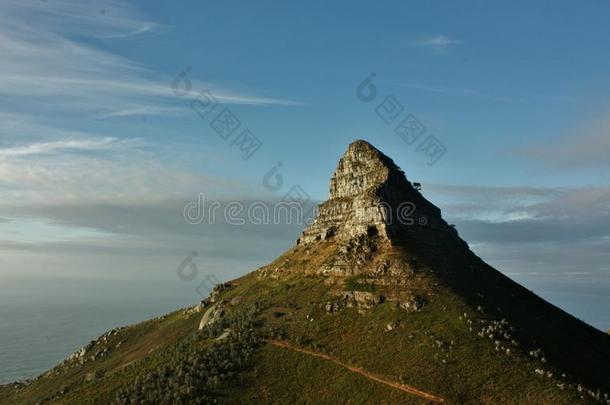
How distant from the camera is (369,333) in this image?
301 feet

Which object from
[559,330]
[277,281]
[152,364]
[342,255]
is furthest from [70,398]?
[559,330]

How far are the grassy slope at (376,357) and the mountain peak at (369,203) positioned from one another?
15.0m

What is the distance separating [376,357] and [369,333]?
7.77 metres

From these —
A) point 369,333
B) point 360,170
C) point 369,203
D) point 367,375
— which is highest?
point 360,170

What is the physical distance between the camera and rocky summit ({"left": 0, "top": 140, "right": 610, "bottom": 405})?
7669cm

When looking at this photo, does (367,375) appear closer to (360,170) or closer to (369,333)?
(369,333)

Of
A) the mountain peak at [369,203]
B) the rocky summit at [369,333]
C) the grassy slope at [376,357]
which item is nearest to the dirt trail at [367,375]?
the rocky summit at [369,333]

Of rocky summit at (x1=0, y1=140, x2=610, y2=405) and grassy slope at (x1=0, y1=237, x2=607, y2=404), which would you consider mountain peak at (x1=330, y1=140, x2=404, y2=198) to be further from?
grassy slope at (x1=0, y1=237, x2=607, y2=404)

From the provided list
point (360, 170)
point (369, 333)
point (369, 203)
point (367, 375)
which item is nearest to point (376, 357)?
point (367, 375)

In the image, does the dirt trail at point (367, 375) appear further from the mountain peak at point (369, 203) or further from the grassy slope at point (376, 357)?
the mountain peak at point (369, 203)

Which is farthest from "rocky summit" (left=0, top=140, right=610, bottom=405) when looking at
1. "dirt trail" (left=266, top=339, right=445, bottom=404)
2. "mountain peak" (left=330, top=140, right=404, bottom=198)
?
"mountain peak" (left=330, top=140, right=404, bottom=198)

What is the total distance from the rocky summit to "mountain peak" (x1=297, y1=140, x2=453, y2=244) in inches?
17.1

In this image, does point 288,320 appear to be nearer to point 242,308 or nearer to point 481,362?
point 242,308

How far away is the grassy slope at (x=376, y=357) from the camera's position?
240 ft
